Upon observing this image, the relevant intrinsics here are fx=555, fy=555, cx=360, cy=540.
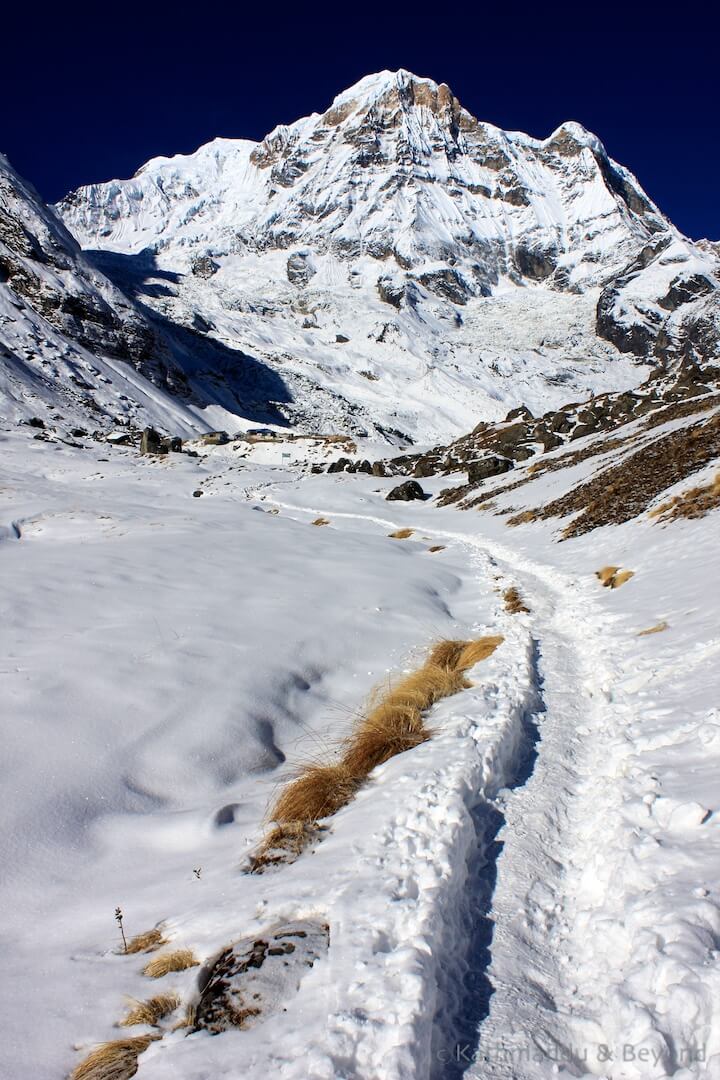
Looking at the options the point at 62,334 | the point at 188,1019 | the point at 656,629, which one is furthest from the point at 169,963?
the point at 62,334

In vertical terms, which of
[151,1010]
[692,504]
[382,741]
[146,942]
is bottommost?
[146,942]

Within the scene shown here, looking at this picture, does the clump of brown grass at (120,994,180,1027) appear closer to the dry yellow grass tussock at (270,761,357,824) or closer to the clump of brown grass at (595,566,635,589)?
the dry yellow grass tussock at (270,761,357,824)

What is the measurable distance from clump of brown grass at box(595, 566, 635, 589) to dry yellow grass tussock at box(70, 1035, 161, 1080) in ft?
32.0

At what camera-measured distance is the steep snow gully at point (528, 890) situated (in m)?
2.61

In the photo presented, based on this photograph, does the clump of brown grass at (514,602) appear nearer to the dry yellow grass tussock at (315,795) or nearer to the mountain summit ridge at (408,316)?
the dry yellow grass tussock at (315,795)

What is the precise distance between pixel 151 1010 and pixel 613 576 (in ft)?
33.3

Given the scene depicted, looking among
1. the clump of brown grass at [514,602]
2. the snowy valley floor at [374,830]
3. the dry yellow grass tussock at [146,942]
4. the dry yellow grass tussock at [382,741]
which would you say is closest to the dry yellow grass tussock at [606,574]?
the snowy valley floor at [374,830]

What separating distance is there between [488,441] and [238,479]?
2236cm

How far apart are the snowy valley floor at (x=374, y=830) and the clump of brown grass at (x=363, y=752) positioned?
0.57 ft

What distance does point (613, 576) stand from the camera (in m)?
10.8

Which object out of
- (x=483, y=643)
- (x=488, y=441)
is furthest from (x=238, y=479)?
(x=483, y=643)

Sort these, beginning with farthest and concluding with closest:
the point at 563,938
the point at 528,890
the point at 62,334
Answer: the point at 62,334, the point at 528,890, the point at 563,938

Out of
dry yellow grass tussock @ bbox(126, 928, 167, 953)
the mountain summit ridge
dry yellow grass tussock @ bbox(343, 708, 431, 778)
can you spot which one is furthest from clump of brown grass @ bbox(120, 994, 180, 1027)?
the mountain summit ridge

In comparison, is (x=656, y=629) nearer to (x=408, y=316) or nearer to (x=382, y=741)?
(x=382, y=741)
